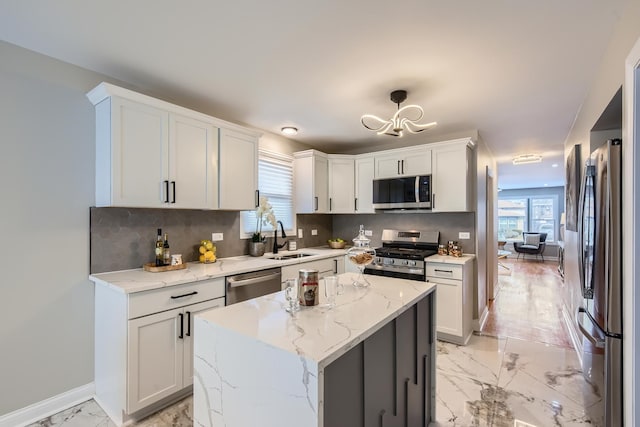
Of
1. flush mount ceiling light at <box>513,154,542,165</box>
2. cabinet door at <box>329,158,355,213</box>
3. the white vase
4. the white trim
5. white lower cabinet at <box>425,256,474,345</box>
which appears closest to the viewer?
the white trim

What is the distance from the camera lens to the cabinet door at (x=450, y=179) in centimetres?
346

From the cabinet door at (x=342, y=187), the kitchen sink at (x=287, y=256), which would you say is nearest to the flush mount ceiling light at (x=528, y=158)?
the cabinet door at (x=342, y=187)

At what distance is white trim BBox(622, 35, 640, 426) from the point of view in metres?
1.38

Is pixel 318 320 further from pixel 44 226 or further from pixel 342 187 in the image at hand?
pixel 342 187

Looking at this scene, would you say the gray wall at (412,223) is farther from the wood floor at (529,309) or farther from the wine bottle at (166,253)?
the wine bottle at (166,253)

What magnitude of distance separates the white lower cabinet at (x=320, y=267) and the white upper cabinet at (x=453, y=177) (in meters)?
1.37

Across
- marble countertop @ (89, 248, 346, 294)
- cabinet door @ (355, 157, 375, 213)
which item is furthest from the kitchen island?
cabinet door @ (355, 157, 375, 213)

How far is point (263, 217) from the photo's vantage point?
3672mm

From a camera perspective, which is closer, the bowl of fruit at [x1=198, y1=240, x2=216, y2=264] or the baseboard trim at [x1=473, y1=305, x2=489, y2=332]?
the bowl of fruit at [x1=198, y1=240, x2=216, y2=264]

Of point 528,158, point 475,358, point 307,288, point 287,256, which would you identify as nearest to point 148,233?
point 287,256

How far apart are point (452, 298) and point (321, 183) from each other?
2.19 metres

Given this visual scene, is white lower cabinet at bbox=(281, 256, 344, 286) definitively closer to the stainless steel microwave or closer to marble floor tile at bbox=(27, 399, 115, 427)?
the stainless steel microwave

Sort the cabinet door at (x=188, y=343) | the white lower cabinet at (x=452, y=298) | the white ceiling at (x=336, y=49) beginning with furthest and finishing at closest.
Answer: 1. the white lower cabinet at (x=452, y=298)
2. the cabinet door at (x=188, y=343)
3. the white ceiling at (x=336, y=49)

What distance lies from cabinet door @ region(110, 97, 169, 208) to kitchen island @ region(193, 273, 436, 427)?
1.33 meters
